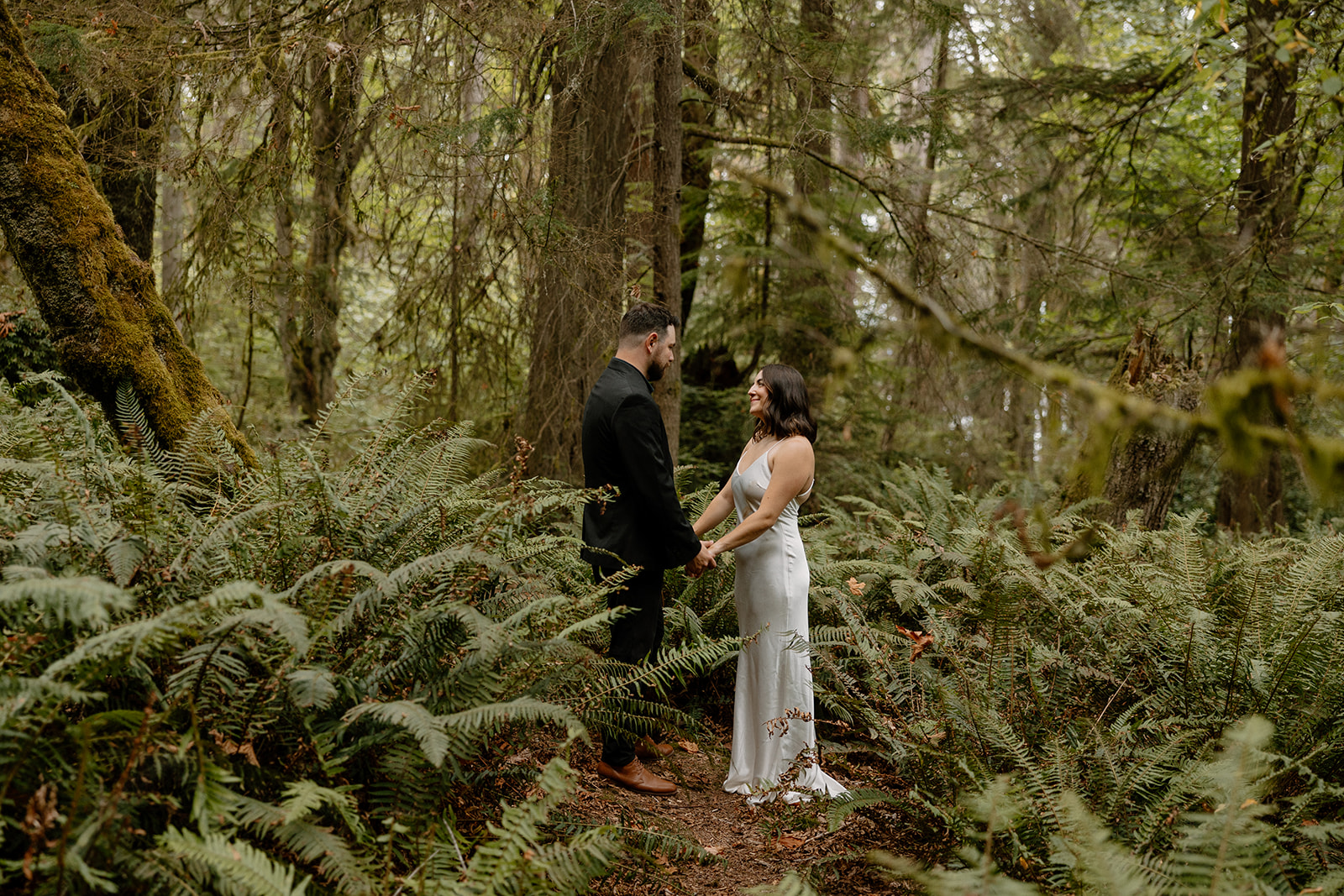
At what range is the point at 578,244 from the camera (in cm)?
629

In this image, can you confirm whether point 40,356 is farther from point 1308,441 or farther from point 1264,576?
→ point 1264,576

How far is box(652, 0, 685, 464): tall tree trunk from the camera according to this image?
6789mm

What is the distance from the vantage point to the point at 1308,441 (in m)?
1.64

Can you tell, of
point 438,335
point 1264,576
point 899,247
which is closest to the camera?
point 1264,576

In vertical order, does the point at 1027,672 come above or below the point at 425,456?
below

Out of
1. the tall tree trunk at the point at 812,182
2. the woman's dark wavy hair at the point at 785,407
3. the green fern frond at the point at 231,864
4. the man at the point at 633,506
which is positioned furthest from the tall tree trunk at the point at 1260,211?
the green fern frond at the point at 231,864

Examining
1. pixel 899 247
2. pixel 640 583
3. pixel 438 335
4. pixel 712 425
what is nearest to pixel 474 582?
pixel 640 583

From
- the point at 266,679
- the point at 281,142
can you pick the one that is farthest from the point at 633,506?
the point at 281,142

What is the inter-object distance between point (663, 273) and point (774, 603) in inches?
134

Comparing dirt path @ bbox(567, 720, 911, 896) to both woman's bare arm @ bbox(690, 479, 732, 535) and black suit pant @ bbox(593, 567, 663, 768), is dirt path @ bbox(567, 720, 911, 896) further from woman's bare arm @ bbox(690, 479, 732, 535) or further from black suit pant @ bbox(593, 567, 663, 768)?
woman's bare arm @ bbox(690, 479, 732, 535)

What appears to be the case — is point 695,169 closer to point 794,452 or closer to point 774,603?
point 794,452

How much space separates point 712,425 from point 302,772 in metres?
7.85

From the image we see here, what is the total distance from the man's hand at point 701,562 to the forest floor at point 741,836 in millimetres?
940

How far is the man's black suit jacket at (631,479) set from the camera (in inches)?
174
